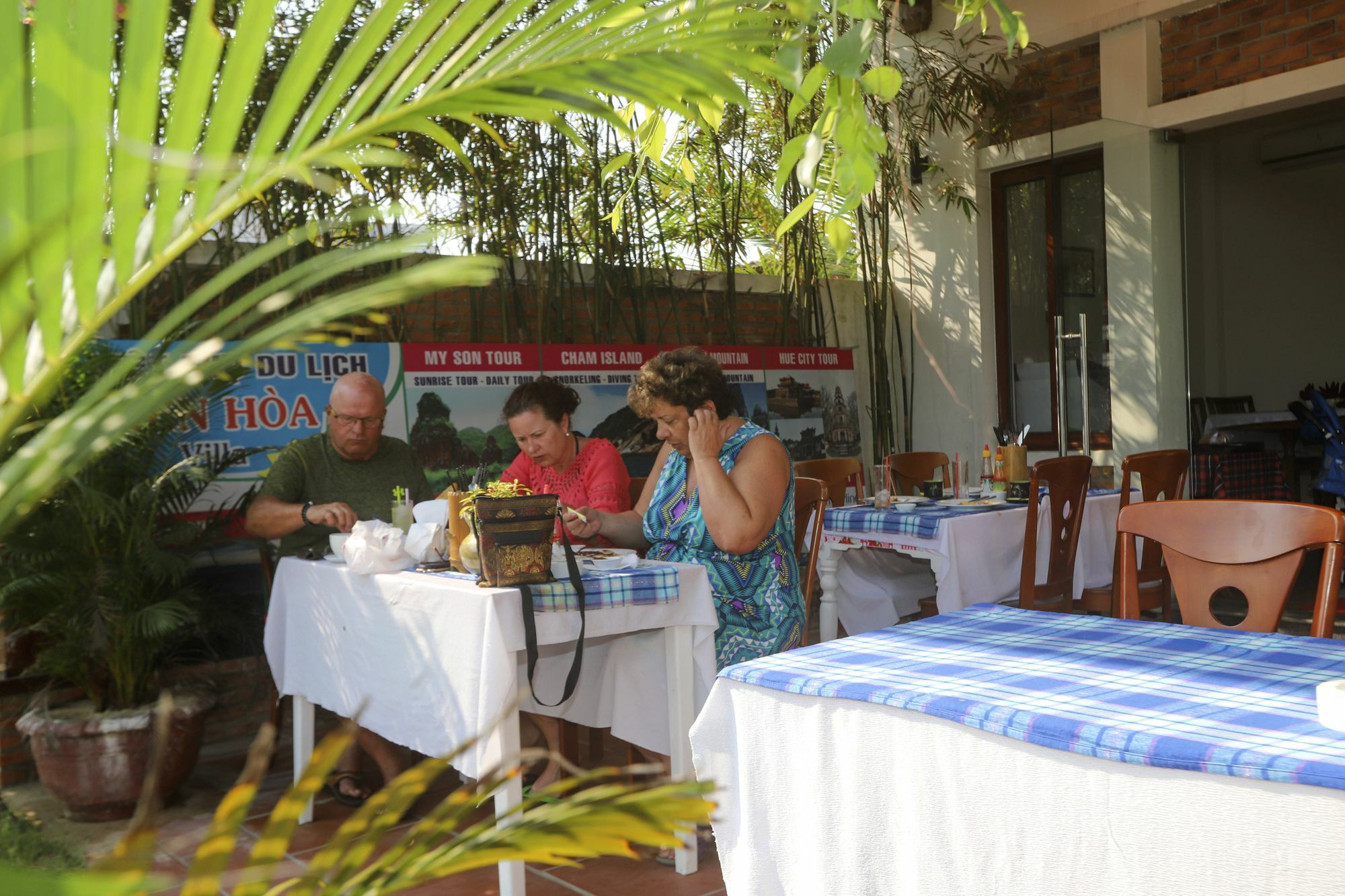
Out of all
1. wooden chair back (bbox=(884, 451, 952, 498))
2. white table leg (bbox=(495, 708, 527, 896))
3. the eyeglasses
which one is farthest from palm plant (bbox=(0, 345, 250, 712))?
wooden chair back (bbox=(884, 451, 952, 498))

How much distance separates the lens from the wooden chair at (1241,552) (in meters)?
2.21

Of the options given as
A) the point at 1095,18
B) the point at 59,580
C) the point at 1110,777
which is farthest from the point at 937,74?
the point at 1110,777

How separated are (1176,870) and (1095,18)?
695 cm

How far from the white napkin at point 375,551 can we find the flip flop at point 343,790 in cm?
84

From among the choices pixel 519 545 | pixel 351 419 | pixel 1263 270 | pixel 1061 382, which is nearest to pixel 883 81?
pixel 519 545

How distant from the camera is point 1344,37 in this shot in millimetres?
6449

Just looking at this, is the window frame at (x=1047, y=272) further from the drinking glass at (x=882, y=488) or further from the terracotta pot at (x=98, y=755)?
the terracotta pot at (x=98, y=755)

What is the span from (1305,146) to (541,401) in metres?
9.24

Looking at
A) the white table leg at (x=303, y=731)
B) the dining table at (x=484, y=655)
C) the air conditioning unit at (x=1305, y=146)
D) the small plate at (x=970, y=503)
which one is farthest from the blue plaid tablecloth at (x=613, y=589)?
the air conditioning unit at (x=1305, y=146)

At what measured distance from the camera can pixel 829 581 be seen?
4.62m

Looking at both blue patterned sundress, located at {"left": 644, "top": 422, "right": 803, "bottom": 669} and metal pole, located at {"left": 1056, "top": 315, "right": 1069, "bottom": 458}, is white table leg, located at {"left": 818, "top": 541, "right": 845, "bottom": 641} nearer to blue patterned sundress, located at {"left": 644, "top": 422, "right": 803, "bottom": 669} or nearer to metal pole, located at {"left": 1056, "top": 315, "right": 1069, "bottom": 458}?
blue patterned sundress, located at {"left": 644, "top": 422, "right": 803, "bottom": 669}

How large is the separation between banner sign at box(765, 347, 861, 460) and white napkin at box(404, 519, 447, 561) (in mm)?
3995

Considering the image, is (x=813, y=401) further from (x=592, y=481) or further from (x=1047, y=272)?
(x=592, y=481)

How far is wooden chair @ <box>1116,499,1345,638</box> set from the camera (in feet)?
7.27
